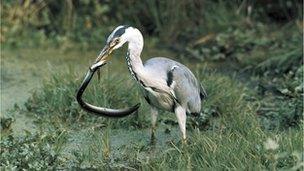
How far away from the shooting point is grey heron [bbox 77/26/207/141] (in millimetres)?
3994

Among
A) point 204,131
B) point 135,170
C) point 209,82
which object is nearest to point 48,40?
point 209,82

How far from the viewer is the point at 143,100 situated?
517cm

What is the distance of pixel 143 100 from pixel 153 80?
1.14 m

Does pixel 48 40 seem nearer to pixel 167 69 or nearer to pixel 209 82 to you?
pixel 209 82

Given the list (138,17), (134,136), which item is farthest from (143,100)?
(138,17)

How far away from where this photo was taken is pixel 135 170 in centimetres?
400

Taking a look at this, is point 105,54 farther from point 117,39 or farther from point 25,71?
point 25,71

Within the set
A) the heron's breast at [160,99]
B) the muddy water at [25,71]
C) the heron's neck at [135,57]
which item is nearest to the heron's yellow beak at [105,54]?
the heron's neck at [135,57]

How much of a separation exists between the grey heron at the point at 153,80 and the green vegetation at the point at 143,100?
20 cm

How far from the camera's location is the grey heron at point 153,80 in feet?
13.1

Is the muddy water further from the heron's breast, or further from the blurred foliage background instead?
the heron's breast

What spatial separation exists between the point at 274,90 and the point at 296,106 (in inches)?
34.1

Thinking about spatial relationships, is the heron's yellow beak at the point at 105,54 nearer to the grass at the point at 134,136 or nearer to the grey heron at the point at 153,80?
the grey heron at the point at 153,80

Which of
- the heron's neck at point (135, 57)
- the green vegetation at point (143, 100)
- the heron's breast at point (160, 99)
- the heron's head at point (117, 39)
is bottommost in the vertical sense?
the green vegetation at point (143, 100)
